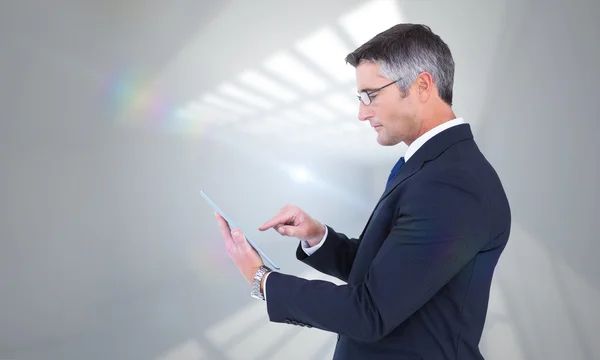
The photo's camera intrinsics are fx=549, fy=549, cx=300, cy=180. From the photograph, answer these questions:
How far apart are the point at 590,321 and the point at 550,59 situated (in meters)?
1.39

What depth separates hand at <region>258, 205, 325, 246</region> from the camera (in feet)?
4.61

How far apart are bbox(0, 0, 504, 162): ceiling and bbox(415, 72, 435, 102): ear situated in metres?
1.53

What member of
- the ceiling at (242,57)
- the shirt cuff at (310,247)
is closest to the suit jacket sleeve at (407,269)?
the shirt cuff at (310,247)

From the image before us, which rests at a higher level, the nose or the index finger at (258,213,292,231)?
the nose

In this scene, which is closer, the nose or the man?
the man

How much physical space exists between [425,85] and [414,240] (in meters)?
0.37

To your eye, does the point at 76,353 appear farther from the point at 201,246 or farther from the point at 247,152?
the point at 247,152

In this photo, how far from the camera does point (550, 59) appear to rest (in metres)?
2.96

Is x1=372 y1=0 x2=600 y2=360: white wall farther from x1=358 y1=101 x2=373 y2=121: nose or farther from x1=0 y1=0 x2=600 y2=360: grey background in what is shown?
x1=358 y1=101 x2=373 y2=121: nose

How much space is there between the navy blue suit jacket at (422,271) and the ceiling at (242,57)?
1.56 meters

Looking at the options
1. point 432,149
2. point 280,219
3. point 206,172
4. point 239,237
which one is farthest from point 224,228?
point 206,172

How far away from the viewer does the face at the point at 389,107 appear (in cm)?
122

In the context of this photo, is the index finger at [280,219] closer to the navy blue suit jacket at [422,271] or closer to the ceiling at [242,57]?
the navy blue suit jacket at [422,271]

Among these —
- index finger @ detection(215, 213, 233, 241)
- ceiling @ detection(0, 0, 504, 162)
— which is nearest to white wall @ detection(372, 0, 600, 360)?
ceiling @ detection(0, 0, 504, 162)
